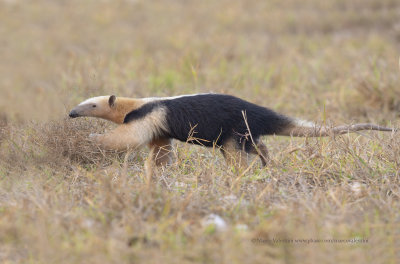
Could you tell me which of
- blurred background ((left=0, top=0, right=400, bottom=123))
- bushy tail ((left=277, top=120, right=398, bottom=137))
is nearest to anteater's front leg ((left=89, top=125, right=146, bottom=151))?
blurred background ((left=0, top=0, right=400, bottom=123))

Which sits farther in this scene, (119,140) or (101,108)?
(101,108)

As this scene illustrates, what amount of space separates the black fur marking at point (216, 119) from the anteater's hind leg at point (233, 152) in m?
0.03

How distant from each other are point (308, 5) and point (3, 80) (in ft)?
31.7

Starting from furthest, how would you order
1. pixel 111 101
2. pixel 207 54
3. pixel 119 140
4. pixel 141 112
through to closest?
pixel 207 54
pixel 111 101
pixel 141 112
pixel 119 140

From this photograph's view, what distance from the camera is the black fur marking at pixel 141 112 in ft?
15.2

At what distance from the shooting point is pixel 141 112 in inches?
184

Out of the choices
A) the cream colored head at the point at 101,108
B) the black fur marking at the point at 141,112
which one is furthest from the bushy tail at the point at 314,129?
the cream colored head at the point at 101,108

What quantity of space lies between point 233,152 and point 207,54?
20.9ft

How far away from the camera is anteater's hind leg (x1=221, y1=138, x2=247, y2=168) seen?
452 centimetres

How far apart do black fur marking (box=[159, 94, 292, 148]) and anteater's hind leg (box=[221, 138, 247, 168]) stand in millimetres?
33

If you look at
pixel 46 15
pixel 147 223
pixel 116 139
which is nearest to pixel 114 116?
pixel 116 139

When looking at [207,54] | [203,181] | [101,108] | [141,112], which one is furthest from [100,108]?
[207,54]

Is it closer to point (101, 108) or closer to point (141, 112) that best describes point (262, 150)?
point (141, 112)

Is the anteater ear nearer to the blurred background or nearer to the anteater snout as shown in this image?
the anteater snout
